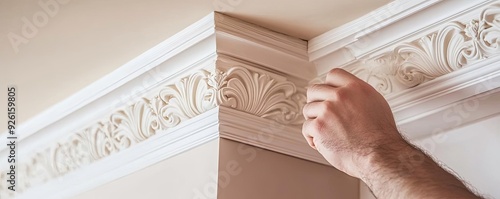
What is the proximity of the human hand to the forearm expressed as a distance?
0.03 meters

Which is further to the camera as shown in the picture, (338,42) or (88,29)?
Answer: (88,29)

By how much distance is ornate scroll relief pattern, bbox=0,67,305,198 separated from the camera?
7.36ft

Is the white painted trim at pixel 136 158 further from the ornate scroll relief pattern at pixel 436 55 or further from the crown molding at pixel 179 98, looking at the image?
Answer: the ornate scroll relief pattern at pixel 436 55

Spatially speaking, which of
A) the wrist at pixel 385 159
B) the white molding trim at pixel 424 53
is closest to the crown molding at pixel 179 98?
the white molding trim at pixel 424 53

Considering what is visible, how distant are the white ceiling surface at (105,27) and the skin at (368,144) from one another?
27 centimetres

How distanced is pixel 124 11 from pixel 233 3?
0.31 metres

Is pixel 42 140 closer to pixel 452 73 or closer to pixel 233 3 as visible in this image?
pixel 233 3

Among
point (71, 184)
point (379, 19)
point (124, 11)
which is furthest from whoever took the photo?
point (71, 184)

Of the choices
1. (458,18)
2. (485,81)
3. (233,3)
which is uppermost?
(233,3)

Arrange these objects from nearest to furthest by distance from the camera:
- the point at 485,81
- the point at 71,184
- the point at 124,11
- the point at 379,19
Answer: the point at 485,81 → the point at 379,19 → the point at 124,11 → the point at 71,184

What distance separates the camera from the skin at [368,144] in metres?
1.53

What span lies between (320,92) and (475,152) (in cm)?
43

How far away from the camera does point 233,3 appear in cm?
214

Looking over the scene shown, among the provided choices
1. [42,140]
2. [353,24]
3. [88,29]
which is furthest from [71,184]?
[353,24]
